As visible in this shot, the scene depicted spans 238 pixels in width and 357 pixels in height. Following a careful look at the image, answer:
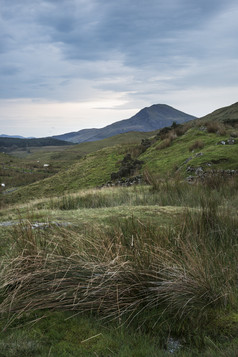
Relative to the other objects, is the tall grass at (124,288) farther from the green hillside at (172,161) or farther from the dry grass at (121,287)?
the green hillside at (172,161)

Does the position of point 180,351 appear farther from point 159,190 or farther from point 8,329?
point 159,190

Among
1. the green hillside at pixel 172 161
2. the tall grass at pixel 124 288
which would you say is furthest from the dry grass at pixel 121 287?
the green hillside at pixel 172 161

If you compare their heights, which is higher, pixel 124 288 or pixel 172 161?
pixel 172 161

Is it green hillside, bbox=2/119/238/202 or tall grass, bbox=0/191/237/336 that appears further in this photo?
green hillside, bbox=2/119/238/202

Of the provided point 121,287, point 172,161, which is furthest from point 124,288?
point 172,161

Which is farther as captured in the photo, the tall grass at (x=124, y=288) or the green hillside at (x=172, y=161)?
the green hillside at (x=172, y=161)

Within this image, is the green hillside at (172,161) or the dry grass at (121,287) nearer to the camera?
the dry grass at (121,287)

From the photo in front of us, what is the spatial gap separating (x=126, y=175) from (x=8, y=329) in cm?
1378

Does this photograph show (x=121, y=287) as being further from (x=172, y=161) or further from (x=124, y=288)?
(x=172, y=161)

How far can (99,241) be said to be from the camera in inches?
140

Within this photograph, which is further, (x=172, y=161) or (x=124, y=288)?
(x=172, y=161)

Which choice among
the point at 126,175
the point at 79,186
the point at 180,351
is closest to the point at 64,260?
the point at 180,351

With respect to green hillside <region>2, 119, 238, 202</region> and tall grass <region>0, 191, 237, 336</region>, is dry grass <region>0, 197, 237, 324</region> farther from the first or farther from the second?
green hillside <region>2, 119, 238, 202</region>

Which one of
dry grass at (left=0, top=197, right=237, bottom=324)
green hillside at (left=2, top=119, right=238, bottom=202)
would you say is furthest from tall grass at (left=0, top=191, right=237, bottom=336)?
green hillside at (left=2, top=119, right=238, bottom=202)
